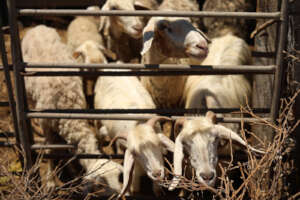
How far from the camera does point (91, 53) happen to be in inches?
183

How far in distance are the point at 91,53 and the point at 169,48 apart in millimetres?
1726

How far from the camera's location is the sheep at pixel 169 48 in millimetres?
2842

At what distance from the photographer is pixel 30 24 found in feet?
27.1

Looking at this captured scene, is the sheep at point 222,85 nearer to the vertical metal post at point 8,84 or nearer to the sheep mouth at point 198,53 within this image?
the sheep mouth at point 198,53

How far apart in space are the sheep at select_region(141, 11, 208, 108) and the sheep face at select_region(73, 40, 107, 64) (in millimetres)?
888

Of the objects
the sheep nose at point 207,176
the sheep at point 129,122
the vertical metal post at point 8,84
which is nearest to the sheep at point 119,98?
the sheep at point 129,122

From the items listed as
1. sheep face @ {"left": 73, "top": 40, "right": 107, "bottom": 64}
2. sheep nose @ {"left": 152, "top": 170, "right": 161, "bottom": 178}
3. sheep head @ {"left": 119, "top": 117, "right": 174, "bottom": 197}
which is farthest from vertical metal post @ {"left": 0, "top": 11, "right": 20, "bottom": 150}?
sheep face @ {"left": 73, "top": 40, "right": 107, "bottom": 64}

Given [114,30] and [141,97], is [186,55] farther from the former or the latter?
[114,30]

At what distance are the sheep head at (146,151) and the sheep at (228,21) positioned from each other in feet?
10.1

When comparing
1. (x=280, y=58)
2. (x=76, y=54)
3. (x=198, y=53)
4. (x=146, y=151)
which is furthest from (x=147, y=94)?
(x=280, y=58)

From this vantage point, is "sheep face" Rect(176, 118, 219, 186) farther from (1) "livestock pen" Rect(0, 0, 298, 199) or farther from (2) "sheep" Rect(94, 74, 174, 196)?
(1) "livestock pen" Rect(0, 0, 298, 199)

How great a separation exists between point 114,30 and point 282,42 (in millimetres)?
2533

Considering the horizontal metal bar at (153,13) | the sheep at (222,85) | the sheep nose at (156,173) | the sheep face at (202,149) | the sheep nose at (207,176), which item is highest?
the horizontal metal bar at (153,13)

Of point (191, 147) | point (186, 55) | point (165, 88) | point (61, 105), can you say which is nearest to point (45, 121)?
point (61, 105)
